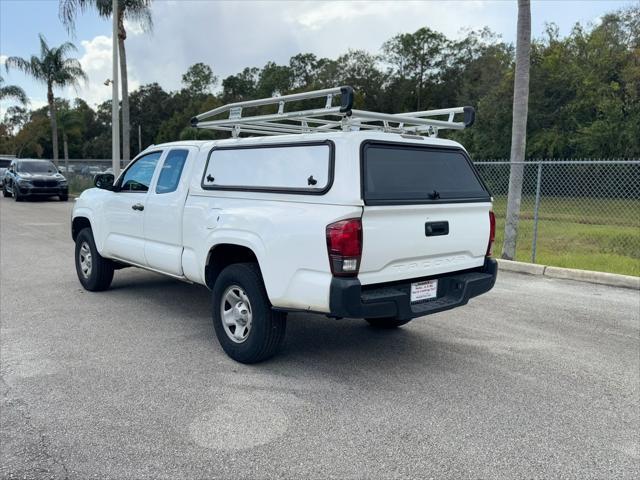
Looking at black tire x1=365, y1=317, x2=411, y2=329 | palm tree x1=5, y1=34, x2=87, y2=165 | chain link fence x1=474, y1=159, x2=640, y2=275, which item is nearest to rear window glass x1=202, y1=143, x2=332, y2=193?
black tire x1=365, y1=317, x2=411, y2=329

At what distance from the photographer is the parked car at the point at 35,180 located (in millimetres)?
22188

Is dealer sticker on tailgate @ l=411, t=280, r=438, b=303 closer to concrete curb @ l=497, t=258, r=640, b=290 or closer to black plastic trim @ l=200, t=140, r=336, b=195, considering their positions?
black plastic trim @ l=200, t=140, r=336, b=195

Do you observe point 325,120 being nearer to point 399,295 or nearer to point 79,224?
point 399,295

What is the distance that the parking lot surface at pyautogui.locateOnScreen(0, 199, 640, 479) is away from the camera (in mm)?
3145

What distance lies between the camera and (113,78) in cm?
1981

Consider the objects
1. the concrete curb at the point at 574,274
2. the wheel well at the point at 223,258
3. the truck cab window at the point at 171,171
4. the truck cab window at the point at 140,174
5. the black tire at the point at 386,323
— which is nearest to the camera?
the wheel well at the point at 223,258

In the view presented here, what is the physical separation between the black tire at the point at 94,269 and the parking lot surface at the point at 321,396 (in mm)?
374

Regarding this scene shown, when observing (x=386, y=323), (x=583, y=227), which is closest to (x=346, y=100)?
(x=386, y=323)

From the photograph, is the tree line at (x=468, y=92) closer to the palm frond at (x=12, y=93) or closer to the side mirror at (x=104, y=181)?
the palm frond at (x=12, y=93)

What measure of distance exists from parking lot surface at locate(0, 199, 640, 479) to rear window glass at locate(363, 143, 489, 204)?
56.1 inches

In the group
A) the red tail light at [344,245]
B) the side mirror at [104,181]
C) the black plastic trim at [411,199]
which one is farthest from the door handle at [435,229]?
the side mirror at [104,181]

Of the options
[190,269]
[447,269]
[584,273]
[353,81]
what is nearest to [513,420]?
[447,269]

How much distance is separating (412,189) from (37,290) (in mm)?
5288

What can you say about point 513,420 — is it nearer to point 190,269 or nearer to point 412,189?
point 412,189
